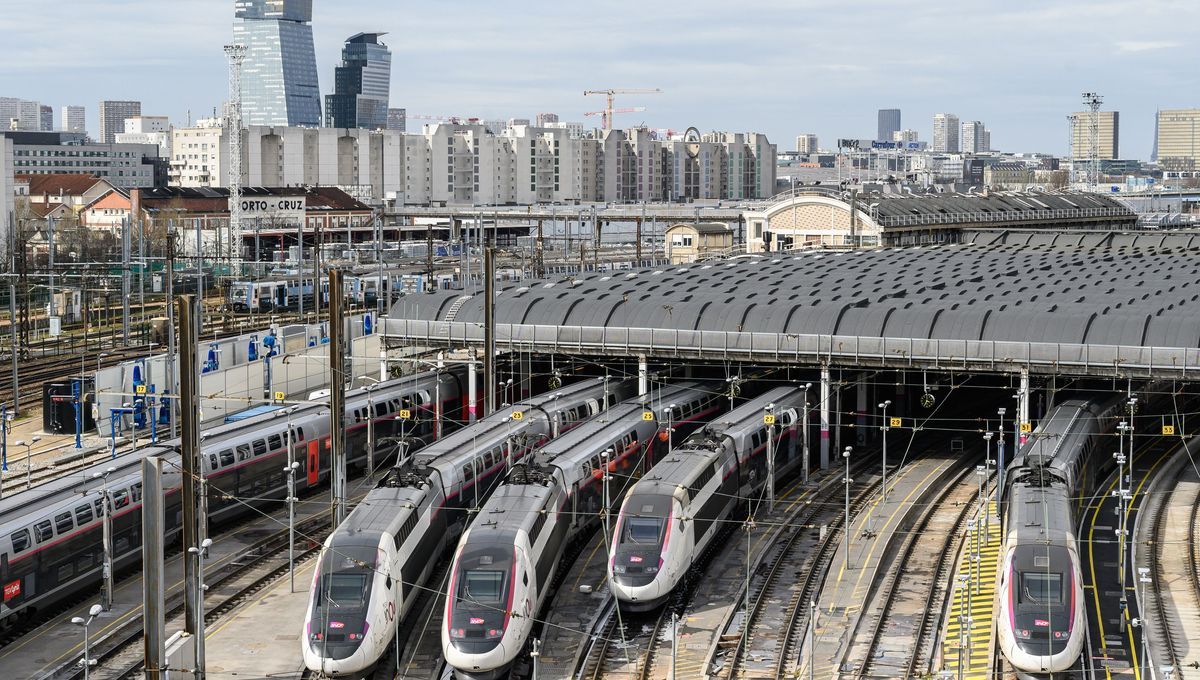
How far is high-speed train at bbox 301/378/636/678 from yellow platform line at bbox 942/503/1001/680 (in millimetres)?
11175

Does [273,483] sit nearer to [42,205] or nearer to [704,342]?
[704,342]

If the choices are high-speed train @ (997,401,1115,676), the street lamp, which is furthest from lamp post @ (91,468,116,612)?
high-speed train @ (997,401,1115,676)

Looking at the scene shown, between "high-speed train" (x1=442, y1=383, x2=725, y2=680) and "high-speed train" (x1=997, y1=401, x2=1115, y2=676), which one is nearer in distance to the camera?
"high-speed train" (x1=997, y1=401, x2=1115, y2=676)

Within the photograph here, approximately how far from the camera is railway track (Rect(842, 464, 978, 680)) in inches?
1173

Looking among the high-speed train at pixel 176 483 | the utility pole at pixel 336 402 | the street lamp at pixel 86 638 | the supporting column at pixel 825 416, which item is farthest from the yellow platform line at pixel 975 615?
the high-speed train at pixel 176 483

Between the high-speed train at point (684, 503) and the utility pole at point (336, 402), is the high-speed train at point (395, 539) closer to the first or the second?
the utility pole at point (336, 402)

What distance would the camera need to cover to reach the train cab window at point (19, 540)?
98.8ft

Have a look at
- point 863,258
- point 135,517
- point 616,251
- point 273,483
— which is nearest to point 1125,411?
point 273,483

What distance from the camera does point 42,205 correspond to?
159875mm

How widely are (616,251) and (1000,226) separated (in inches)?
1635

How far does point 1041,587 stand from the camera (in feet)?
93.5

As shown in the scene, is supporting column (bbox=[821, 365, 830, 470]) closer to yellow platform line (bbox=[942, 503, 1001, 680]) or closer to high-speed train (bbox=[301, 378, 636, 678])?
yellow platform line (bbox=[942, 503, 1001, 680])

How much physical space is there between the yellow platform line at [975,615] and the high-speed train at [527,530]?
336 inches

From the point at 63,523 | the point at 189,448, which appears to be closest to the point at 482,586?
the point at 189,448
